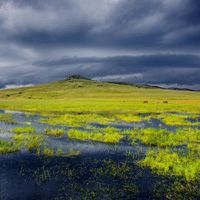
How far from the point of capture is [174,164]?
23047 millimetres

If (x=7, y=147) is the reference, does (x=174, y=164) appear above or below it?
below

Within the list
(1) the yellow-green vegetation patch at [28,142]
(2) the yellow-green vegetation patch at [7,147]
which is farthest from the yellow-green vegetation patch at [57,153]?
(2) the yellow-green vegetation patch at [7,147]

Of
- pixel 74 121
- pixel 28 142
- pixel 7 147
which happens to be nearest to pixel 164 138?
pixel 28 142

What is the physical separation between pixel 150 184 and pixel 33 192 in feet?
24.6

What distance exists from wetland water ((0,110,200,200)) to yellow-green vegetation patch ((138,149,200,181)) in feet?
2.17

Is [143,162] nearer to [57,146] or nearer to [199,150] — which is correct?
[199,150]

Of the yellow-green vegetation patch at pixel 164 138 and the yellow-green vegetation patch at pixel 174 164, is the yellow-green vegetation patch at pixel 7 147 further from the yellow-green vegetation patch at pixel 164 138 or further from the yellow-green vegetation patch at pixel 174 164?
the yellow-green vegetation patch at pixel 164 138

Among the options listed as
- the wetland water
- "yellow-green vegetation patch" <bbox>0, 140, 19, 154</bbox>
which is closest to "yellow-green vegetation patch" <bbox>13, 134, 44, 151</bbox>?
"yellow-green vegetation patch" <bbox>0, 140, 19, 154</bbox>

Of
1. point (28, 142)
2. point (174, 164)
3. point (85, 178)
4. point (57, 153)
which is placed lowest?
point (85, 178)

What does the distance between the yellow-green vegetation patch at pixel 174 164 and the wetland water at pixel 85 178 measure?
26.0 inches

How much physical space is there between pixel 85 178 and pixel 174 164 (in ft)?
23.8

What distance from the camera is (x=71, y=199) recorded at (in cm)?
1670

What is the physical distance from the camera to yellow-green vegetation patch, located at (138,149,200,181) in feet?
70.0

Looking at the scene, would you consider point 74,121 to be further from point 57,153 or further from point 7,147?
point 57,153
